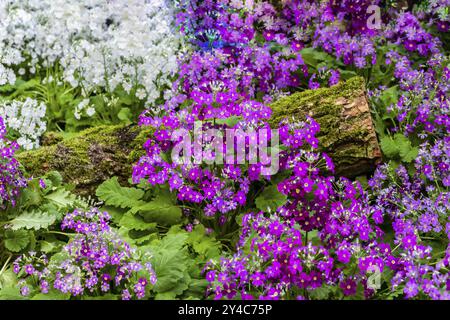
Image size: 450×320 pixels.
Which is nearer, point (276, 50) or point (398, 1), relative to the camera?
point (276, 50)

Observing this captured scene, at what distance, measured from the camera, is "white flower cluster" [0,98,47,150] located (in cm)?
535

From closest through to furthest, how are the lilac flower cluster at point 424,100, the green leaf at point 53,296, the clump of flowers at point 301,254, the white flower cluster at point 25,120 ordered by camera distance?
the clump of flowers at point 301,254, the green leaf at point 53,296, the lilac flower cluster at point 424,100, the white flower cluster at point 25,120

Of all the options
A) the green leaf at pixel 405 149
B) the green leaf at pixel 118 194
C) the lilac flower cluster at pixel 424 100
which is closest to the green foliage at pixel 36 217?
the green leaf at pixel 118 194

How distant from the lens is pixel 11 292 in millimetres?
3770

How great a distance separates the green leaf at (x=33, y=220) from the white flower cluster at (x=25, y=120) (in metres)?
1.20

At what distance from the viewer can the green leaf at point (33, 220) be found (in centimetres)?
414

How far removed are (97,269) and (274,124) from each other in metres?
1.93

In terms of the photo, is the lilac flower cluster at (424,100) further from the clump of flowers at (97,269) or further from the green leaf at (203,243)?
the clump of flowers at (97,269)

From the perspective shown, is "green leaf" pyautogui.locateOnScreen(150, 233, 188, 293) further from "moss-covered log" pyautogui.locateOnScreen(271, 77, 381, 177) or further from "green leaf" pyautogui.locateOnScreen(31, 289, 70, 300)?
"moss-covered log" pyautogui.locateOnScreen(271, 77, 381, 177)

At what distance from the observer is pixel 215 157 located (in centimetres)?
427

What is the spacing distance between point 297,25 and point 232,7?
2.19 feet
